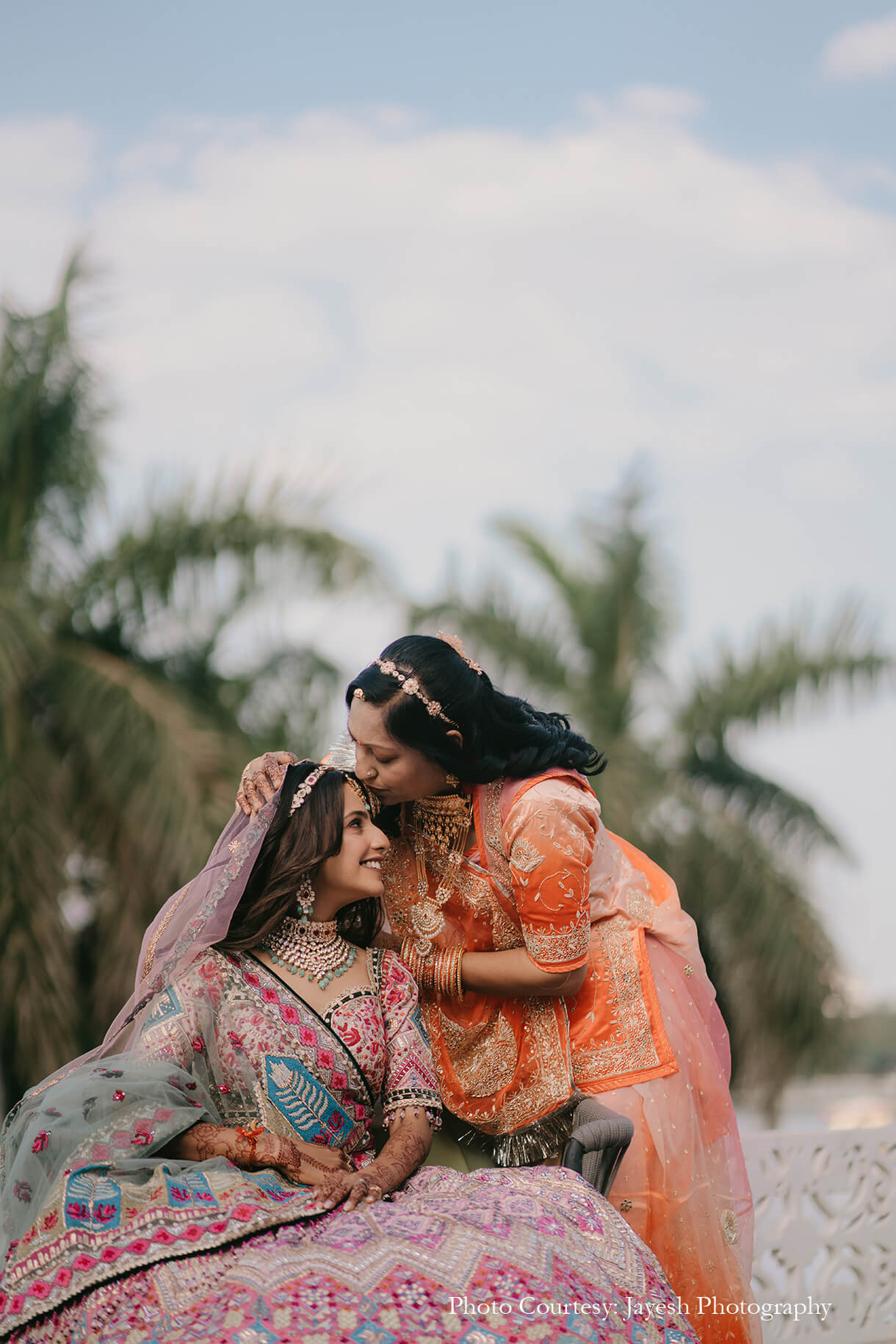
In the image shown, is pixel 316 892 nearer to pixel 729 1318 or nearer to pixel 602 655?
pixel 729 1318

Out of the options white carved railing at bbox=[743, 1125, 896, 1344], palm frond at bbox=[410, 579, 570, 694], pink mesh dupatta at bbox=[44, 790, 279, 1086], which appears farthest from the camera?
palm frond at bbox=[410, 579, 570, 694]

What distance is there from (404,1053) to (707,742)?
25.0ft

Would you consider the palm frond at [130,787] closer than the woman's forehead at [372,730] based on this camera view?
No

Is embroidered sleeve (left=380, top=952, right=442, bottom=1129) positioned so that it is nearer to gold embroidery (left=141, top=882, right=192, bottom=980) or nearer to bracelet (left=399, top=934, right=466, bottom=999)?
bracelet (left=399, top=934, right=466, bottom=999)

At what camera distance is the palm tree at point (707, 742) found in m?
9.58

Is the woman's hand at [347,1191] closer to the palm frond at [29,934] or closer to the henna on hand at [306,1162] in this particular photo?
the henna on hand at [306,1162]

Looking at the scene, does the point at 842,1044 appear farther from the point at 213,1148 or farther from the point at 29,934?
the point at 213,1148

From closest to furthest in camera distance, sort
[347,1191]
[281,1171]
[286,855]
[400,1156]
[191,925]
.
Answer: [347,1191], [281,1171], [400,1156], [191,925], [286,855]

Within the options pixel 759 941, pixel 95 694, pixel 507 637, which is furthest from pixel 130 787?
pixel 759 941

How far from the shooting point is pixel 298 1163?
2.61 metres

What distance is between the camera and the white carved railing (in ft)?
15.7

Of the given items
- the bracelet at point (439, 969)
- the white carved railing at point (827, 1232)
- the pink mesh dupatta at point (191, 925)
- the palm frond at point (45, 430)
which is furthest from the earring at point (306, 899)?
the palm frond at point (45, 430)

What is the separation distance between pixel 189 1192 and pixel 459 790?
3.95ft

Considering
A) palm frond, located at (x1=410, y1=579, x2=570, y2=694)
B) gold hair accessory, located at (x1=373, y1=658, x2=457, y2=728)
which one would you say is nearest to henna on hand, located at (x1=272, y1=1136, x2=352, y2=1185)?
gold hair accessory, located at (x1=373, y1=658, x2=457, y2=728)
